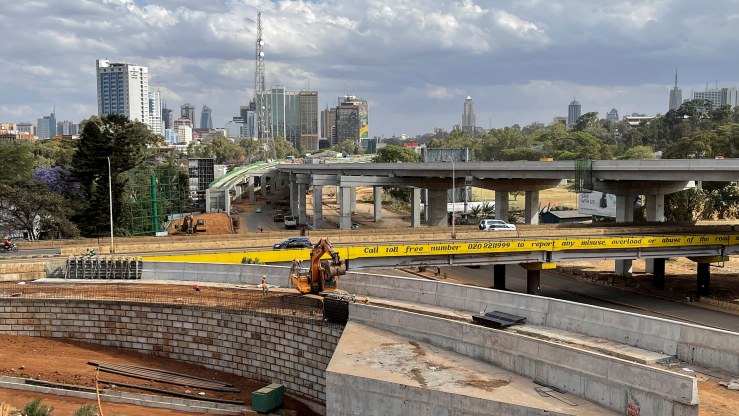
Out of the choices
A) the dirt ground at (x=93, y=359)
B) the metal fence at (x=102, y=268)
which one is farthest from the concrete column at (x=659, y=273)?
the metal fence at (x=102, y=268)

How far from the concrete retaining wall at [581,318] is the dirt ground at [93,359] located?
4905 millimetres

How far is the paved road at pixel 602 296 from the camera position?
159ft

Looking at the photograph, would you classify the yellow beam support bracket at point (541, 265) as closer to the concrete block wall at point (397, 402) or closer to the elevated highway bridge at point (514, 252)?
the elevated highway bridge at point (514, 252)

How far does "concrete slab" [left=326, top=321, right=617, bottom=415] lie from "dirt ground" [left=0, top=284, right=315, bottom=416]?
20.5ft

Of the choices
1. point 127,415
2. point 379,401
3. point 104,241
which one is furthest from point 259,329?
point 104,241

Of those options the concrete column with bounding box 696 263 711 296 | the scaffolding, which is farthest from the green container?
the scaffolding

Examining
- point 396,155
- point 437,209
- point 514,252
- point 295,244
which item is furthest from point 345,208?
point 396,155

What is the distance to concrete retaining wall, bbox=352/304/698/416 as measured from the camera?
62.8 feet

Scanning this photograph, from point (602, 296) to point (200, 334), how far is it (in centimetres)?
3496

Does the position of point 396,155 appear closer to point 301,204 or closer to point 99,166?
point 301,204

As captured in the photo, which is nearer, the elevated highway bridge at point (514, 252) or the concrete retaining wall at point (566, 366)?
the concrete retaining wall at point (566, 366)

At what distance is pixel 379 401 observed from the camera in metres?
23.3

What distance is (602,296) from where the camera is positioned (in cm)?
5666

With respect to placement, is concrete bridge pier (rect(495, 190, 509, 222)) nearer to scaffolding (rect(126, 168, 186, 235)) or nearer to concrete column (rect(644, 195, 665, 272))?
concrete column (rect(644, 195, 665, 272))
